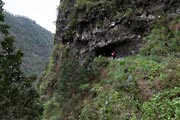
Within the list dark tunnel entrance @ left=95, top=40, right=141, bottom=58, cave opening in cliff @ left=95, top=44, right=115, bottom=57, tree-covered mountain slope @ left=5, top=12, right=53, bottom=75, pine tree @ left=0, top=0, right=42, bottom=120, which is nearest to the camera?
pine tree @ left=0, top=0, right=42, bottom=120

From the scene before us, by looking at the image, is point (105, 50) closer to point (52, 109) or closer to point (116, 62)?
point (116, 62)

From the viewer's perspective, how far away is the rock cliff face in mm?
21719

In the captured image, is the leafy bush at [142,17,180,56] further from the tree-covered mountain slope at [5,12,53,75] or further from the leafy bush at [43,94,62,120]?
the tree-covered mountain slope at [5,12,53,75]

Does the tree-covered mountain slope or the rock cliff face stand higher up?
the tree-covered mountain slope

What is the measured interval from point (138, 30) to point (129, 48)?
1.33 m

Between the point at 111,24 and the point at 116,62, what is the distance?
4.28m

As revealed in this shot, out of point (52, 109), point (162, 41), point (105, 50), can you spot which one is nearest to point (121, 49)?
point (105, 50)

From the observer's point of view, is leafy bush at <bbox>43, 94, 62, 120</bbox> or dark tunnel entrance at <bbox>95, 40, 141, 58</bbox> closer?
leafy bush at <bbox>43, 94, 62, 120</bbox>

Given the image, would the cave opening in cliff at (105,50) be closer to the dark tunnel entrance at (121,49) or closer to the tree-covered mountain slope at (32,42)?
the dark tunnel entrance at (121,49)

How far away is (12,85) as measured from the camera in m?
11.9

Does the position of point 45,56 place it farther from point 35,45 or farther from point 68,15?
point 68,15

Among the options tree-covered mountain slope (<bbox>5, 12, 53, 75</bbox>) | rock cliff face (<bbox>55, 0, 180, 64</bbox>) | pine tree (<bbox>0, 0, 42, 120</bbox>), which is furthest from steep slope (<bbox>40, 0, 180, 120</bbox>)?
tree-covered mountain slope (<bbox>5, 12, 53, 75</bbox>)

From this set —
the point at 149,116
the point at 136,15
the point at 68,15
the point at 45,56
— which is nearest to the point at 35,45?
the point at 45,56

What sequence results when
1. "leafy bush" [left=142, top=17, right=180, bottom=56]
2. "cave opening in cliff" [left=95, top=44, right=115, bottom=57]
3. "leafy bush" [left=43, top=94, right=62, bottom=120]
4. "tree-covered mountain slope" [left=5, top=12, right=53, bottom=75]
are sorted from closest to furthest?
1. "leafy bush" [left=142, top=17, right=180, bottom=56]
2. "leafy bush" [left=43, top=94, right=62, bottom=120]
3. "cave opening in cliff" [left=95, top=44, right=115, bottom=57]
4. "tree-covered mountain slope" [left=5, top=12, right=53, bottom=75]
